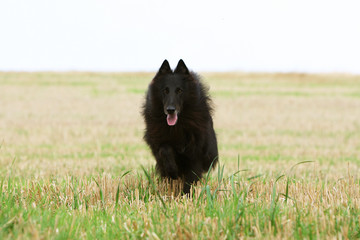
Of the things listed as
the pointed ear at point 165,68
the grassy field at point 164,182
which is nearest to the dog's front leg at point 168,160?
the grassy field at point 164,182

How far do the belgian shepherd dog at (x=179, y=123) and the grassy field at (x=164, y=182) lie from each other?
272mm

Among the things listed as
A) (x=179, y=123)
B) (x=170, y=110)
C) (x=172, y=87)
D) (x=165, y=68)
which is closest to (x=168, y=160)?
(x=179, y=123)

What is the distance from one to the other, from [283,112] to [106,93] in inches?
→ 492

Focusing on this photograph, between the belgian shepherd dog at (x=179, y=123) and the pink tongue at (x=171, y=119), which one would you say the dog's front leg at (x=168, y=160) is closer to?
the belgian shepherd dog at (x=179, y=123)

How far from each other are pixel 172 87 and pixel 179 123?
476 millimetres

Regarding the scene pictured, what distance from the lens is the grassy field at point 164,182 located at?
141 inches

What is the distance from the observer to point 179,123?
5207 millimetres

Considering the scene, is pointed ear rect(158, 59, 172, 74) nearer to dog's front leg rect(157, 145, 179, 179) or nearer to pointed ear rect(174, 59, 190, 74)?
pointed ear rect(174, 59, 190, 74)

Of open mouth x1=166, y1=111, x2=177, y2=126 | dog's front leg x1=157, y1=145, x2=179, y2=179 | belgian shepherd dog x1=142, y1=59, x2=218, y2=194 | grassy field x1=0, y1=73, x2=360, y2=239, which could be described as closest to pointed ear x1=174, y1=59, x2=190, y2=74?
belgian shepherd dog x1=142, y1=59, x2=218, y2=194

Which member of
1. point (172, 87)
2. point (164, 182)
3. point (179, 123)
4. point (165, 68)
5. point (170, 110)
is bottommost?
point (164, 182)

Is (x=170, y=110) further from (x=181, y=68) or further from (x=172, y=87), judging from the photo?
(x=181, y=68)

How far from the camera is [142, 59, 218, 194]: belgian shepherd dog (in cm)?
500

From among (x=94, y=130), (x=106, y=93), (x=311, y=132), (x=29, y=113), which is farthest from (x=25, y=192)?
(x=106, y=93)

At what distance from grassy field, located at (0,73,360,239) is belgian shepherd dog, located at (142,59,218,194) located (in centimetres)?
27
